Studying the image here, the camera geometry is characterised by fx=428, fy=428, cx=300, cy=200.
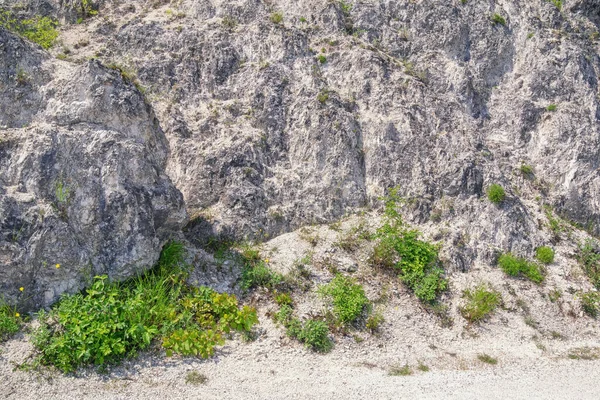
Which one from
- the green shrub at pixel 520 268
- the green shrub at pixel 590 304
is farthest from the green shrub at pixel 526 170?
the green shrub at pixel 590 304

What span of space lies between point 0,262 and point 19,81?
17.8ft

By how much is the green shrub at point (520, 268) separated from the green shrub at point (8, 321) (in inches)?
536

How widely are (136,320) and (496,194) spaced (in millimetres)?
12175

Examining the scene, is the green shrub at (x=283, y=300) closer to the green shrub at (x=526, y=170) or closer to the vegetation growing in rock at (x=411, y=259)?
the vegetation growing in rock at (x=411, y=259)

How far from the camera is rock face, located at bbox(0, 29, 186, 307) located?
33.2 feet

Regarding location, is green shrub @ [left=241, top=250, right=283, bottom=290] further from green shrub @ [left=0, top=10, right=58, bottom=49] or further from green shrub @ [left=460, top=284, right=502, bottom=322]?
green shrub @ [left=0, top=10, right=58, bottom=49]

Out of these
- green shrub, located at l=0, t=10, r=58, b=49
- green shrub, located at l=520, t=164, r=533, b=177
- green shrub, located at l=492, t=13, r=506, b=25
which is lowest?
green shrub, located at l=520, t=164, r=533, b=177

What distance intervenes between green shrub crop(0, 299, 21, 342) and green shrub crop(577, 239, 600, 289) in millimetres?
16338

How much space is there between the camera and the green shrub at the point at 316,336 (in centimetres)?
1055

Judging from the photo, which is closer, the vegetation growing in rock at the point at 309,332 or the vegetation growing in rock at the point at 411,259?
the vegetation growing in rock at the point at 309,332

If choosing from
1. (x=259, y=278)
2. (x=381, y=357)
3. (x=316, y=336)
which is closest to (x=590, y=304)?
(x=381, y=357)

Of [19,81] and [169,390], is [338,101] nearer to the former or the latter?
[19,81]

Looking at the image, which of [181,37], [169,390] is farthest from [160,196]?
[181,37]

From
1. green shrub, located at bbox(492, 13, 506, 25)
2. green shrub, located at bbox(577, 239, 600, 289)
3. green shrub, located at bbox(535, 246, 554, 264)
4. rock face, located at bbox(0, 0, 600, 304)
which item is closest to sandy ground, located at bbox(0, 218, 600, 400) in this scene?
green shrub, located at bbox(535, 246, 554, 264)
